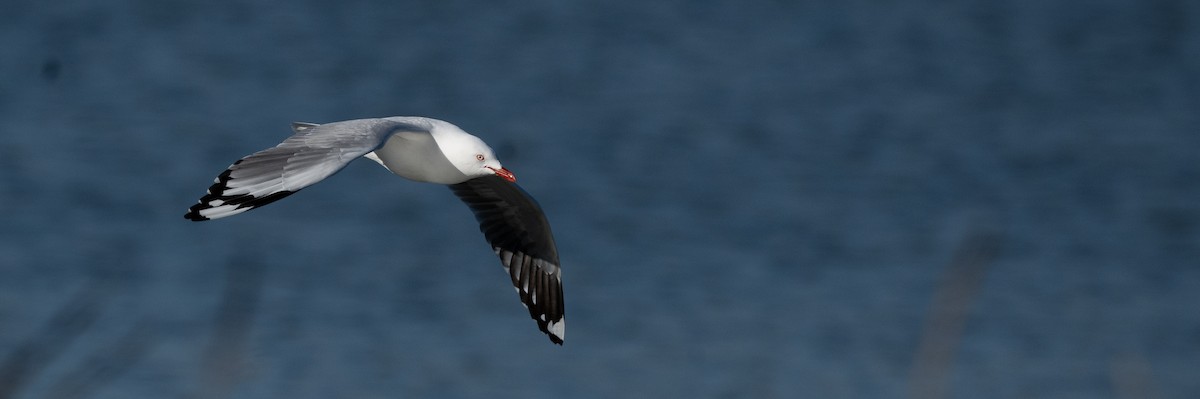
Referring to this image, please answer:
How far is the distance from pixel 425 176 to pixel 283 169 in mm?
634

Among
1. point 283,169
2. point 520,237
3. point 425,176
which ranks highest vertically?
point 520,237

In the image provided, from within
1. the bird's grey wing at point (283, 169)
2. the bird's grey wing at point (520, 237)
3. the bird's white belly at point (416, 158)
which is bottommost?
the bird's grey wing at point (283, 169)

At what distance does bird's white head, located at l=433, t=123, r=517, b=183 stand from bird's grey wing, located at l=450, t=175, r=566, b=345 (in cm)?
73

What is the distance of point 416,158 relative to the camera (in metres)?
3.93

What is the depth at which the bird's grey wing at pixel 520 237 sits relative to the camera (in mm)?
4797

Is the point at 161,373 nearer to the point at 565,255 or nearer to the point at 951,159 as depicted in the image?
the point at 565,255

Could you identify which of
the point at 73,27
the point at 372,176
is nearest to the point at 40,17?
the point at 73,27

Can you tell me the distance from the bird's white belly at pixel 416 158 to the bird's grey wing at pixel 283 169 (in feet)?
0.83

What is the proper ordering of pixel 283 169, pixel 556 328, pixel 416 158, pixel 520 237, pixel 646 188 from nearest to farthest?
pixel 283 169 < pixel 416 158 < pixel 520 237 < pixel 556 328 < pixel 646 188

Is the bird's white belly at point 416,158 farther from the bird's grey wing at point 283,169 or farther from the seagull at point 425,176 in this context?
the bird's grey wing at point 283,169

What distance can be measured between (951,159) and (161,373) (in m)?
4.79

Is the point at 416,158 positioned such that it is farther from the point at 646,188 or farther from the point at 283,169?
the point at 646,188

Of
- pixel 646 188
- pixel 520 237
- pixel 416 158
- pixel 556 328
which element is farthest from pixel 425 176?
pixel 646 188

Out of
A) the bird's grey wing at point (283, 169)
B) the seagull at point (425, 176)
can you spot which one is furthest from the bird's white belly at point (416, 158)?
the bird's grey wing at point (283, 169)
